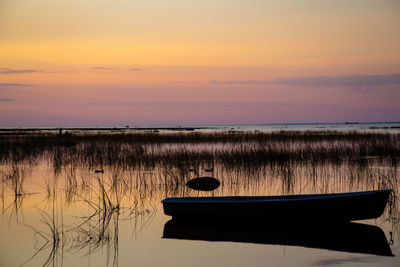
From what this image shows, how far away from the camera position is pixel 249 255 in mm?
6848

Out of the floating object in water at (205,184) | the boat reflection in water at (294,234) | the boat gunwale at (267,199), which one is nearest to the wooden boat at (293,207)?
the boat gunwale at (267,199)

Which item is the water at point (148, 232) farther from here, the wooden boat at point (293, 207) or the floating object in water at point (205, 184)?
the floating object in water at point (205, 184)

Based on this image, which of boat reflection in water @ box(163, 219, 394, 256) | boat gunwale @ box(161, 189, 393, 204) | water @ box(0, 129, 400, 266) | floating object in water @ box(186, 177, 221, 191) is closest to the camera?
water @ box(0, 129, 400, 266)

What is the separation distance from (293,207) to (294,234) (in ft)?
1.71

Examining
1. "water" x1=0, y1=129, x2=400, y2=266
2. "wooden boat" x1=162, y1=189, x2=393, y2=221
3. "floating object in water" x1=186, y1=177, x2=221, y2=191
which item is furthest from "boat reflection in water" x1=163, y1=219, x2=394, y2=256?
"floating object in water" x1=186, y1=177, x2=221, y2=191

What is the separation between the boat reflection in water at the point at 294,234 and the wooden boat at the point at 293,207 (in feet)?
0.48

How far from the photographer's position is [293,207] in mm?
8352

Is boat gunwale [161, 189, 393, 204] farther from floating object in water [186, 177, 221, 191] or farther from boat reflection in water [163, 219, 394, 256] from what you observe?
floating object in water [186, 177, 221, 191]

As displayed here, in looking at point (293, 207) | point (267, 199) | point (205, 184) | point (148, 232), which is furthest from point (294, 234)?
point (205, 184)

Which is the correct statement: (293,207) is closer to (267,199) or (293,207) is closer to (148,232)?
(267,199)

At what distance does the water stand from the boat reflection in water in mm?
17

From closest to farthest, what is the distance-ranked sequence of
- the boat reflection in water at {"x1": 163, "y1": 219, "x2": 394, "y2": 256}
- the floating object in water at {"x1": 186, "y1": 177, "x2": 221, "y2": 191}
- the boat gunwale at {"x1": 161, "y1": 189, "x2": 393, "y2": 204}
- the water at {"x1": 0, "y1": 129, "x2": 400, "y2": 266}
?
the water at {"x1": 0, "y1": 129, "x2": 400, "y2": 266}
the boat reflection in water at {"x1": 163, "y1": 219, "x2": 394, "y2": 256}
the boat gunwale at {"x1": 161, "y1": 189, "x2": 393, "y2": 204}
the floating object in water at {"x1": 186, "y1": 177, "x2": 221, "y2": 191}

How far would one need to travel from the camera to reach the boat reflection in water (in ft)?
24.0

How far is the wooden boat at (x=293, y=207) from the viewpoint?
8.21 metres
